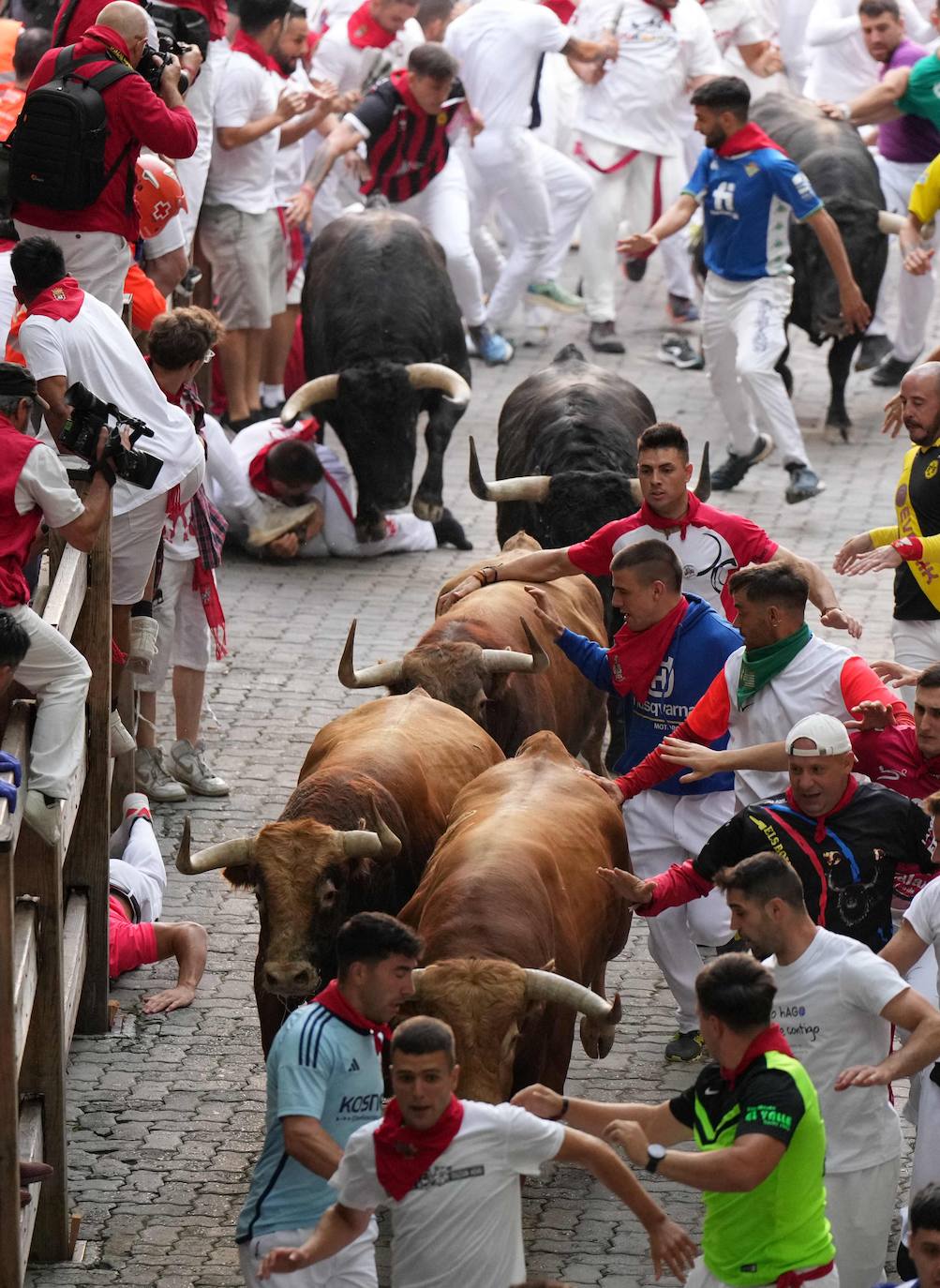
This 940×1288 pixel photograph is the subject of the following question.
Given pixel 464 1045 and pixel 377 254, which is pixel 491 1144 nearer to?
pixel 464 1045

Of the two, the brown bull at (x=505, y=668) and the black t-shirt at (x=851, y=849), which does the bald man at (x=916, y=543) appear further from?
the black t-shirt at (x=851, y=849)

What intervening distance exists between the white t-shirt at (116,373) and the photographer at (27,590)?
133 centimetres

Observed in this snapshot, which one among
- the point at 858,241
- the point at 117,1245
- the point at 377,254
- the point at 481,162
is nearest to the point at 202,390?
the point at 377,254

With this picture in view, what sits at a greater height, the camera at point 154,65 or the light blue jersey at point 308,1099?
the camera at point 154,65

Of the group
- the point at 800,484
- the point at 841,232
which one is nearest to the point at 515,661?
the point at 800,484

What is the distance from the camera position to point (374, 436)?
1314 centimetres

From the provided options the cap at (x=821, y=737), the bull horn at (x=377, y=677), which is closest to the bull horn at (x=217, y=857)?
the bull horn at (x=377, y=677)

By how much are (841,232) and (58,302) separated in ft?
28.4

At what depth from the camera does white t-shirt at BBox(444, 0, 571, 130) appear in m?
16.3

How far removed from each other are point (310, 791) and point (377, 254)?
22.9 ft

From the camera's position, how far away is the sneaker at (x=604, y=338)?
17.5 metres

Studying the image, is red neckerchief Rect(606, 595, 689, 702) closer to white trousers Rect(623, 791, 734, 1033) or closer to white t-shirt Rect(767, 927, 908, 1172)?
white trousers Rect(623, 791, 734, 1033)

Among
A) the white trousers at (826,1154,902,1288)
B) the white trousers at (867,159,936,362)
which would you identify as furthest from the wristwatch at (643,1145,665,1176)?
the white trousers at (867,159,936,362)

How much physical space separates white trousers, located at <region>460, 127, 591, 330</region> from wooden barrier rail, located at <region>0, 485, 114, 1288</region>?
28.6 ft
